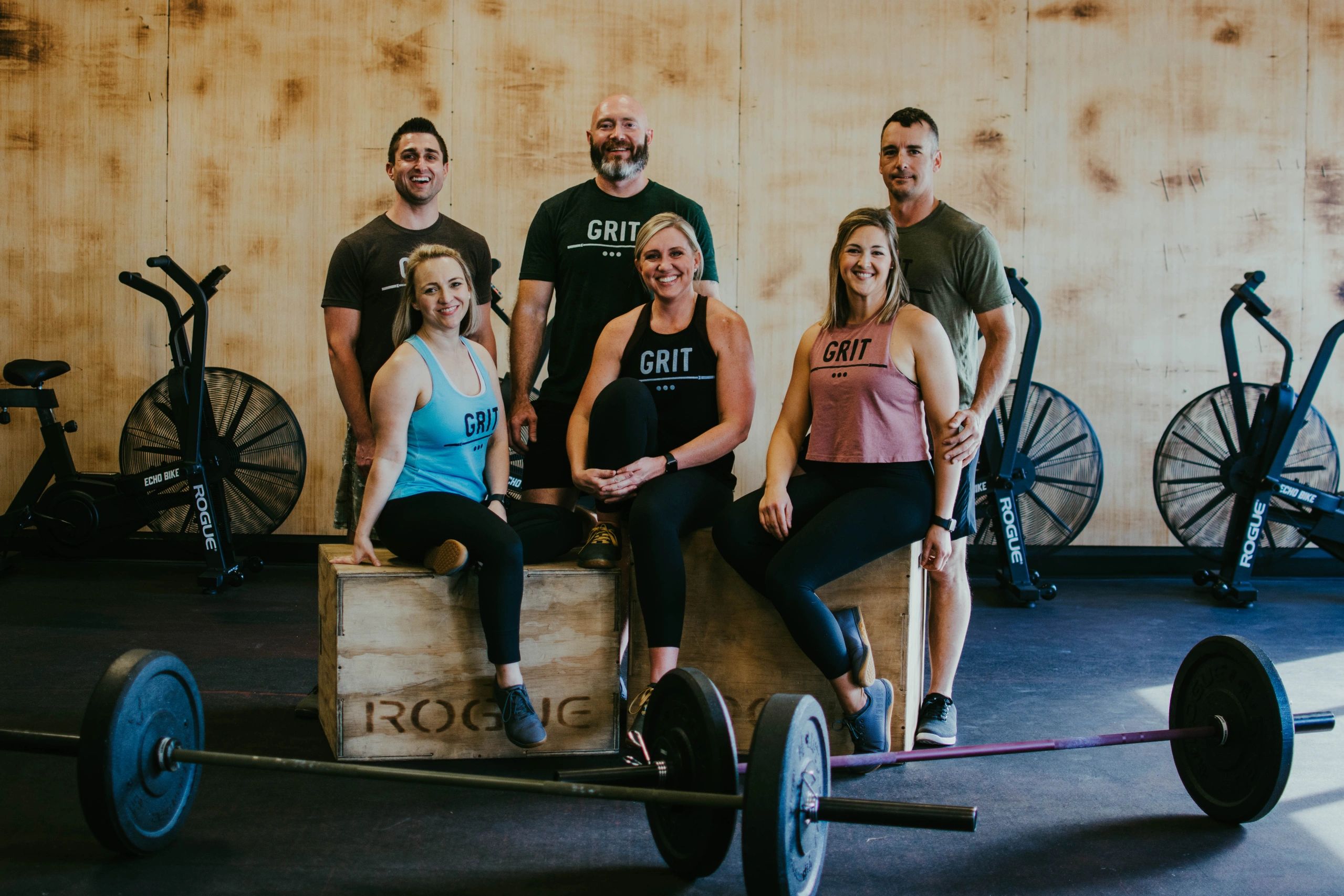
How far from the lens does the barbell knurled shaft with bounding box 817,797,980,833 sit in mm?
1618

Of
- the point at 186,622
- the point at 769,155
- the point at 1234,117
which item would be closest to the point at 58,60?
the point at 186,622

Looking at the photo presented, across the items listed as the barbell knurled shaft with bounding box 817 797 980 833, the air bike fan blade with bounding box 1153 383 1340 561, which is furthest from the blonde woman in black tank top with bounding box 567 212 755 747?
the air bike fan blade with bounding box 1153 383 1340 561

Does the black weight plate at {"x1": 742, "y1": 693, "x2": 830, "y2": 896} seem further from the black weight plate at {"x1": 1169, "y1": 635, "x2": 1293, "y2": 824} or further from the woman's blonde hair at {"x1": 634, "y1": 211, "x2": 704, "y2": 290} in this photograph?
the woman's blonde hair at {"x1": 634, "y1": 211, "x2": 704, "y2": 290}

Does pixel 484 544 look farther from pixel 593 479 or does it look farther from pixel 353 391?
pixel 353 391

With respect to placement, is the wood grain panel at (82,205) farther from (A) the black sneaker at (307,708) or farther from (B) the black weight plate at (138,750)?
(B) the black weight plate at (138,750)

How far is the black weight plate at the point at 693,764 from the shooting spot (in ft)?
5.90

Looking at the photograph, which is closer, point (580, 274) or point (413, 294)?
point (413, 294)

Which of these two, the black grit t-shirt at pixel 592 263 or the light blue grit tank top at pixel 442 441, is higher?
the black grit t-shirt at pixel 592 263

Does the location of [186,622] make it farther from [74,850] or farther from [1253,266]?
[1253,266]

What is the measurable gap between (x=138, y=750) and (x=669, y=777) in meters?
0.93

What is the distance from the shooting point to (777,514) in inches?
96.5

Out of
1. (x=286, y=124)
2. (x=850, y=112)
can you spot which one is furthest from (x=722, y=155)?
(x=286, y=124)

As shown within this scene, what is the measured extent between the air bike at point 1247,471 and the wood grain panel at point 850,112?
1130 mm

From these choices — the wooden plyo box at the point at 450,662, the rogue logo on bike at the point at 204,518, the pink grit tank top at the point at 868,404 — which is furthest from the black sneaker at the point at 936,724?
the rogue logo on bike at the point at 204,518
